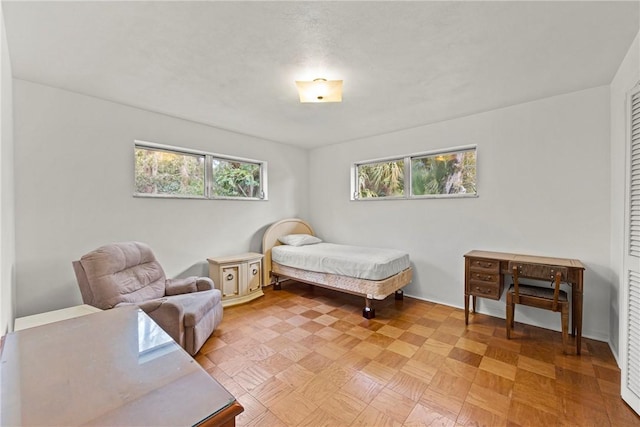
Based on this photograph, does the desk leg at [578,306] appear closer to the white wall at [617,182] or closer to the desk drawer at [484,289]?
the white wall at [617,182]

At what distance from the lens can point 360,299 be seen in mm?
3914

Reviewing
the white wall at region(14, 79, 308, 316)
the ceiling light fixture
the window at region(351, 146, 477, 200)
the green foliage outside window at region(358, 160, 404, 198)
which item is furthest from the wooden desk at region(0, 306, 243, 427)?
the green foliage outside window at region(358, 160, 404, 198)

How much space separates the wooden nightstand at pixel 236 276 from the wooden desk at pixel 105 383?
94.6 inches

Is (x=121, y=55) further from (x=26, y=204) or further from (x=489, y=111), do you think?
(x=489, y=111)

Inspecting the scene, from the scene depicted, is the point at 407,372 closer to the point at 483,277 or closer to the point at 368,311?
the point at 368,311

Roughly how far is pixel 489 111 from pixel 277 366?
3.61m

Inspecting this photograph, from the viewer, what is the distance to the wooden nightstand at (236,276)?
3570mm

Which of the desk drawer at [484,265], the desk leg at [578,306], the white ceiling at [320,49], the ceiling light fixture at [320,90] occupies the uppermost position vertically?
the white ceiling at [320,49]

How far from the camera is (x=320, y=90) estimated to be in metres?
2.41

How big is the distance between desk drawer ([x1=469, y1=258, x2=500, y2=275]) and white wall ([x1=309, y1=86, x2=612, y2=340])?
47 cm

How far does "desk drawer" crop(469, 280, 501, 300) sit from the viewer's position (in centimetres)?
284

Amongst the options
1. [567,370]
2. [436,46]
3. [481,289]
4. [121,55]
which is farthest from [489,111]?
[121,55]

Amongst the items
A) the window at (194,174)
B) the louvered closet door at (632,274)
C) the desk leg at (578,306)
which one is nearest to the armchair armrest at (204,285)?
the window at (194,174)

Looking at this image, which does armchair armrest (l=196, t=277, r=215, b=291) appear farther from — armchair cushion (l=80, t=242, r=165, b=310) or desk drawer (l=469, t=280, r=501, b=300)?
desk drawer (l=469, t=280, r=501, b=300)
